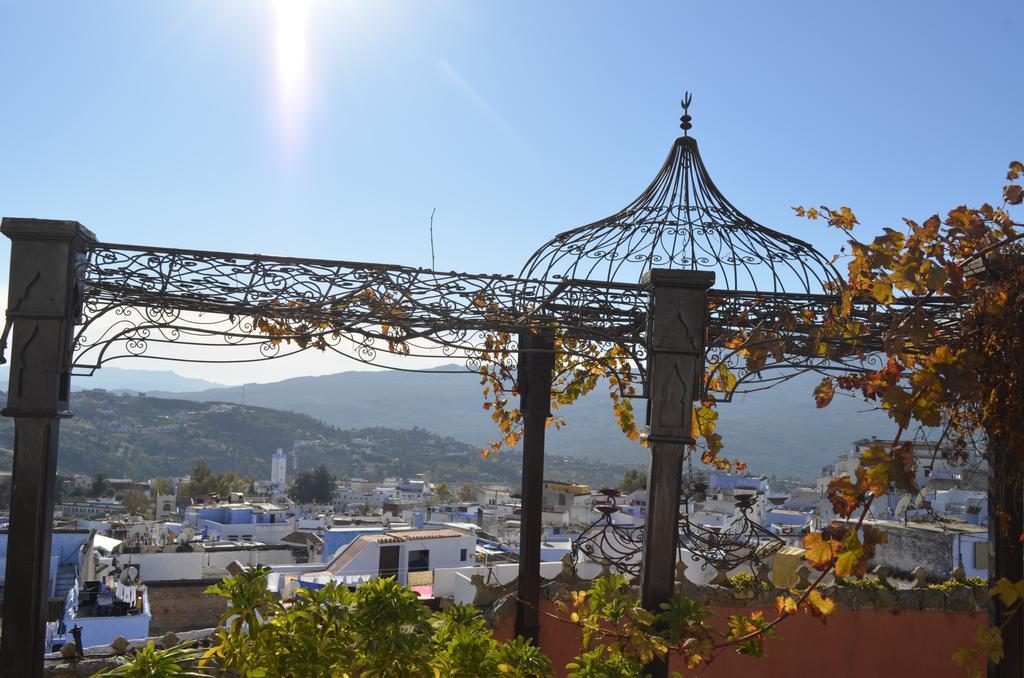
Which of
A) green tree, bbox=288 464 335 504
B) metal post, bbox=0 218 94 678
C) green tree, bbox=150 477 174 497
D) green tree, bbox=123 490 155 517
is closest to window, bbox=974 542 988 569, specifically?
metal post, bbox=0 218 94 678

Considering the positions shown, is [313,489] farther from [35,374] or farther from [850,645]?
[35,374]

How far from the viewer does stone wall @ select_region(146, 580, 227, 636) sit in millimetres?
20938

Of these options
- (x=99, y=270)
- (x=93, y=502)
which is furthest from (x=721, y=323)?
(x=93, y=502)

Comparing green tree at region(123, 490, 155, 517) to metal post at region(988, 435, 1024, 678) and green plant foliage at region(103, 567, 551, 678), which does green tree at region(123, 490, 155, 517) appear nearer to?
green plant foliage at region(103, 567, 551, 678)

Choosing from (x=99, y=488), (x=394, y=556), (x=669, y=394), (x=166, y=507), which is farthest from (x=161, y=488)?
(x=669, y=394)

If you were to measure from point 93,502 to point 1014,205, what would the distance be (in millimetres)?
66189

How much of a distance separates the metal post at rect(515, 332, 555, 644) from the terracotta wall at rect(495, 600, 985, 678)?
13 centimetres

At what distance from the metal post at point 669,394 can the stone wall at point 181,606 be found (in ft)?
63.9

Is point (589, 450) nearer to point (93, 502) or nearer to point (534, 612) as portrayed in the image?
point (93, 502)

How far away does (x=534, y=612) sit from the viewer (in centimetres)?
575

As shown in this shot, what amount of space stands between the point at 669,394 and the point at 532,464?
2.11 m

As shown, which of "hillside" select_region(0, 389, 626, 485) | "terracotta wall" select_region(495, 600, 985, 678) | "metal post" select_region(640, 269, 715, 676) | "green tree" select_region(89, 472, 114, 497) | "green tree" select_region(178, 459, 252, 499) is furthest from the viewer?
"hillside" select_region(0, 389, 626, 485)

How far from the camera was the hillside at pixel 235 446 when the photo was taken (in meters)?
95.1

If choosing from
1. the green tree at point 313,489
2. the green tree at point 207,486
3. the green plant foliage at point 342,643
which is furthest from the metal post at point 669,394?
the green tree at point 313,489
